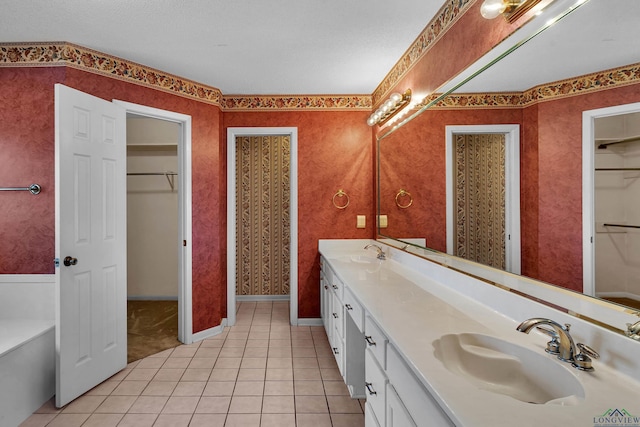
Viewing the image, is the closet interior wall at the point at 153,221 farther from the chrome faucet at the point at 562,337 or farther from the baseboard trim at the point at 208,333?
the chrome faucet at the point at 562,337

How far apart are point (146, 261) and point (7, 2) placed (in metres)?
3.12

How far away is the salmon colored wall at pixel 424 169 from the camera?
1.90 m

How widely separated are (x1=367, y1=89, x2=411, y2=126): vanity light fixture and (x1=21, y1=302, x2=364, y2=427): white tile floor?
2.09m

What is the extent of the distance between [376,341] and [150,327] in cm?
292

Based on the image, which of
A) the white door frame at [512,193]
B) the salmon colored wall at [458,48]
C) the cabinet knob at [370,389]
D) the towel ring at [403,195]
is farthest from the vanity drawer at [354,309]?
the salmon colored wall at [458,48]

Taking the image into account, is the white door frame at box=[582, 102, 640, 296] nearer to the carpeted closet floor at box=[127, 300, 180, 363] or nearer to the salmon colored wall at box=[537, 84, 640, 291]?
the salmon colored wall at box=[537, 84, 640, 291]

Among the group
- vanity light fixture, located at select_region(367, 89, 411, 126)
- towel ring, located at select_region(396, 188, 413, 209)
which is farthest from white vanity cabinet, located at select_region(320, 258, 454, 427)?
vanity light fixture, located at select_region(367, 89, 411, 126)

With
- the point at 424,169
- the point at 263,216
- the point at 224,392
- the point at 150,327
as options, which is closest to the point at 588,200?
the point at 424,169

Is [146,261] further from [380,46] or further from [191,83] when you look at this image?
[380,46]

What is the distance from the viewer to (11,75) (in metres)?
2.42

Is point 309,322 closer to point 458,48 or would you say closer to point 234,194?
point 234,194

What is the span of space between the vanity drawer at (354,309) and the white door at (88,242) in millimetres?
1716

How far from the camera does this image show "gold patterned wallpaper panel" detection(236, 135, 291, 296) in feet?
15.2

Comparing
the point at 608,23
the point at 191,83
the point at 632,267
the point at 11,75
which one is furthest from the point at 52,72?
the point at 632,267
